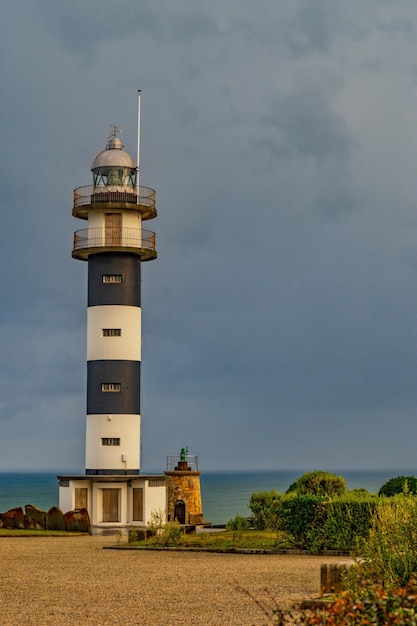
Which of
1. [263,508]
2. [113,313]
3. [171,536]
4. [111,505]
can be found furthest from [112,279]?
[171,536]

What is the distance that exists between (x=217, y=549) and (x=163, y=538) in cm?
252

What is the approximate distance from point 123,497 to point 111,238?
32.5 ft

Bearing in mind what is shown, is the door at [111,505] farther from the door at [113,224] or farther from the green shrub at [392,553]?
the green shrub at [392,553]

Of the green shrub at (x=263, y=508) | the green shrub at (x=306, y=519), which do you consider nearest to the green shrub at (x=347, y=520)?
the green shrub at (x=306, y=519)

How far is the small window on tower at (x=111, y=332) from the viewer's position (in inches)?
1555

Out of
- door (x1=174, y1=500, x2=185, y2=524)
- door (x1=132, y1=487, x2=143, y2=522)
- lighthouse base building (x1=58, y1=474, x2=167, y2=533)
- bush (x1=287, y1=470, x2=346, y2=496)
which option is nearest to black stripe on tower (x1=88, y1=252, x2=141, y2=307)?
lighthouse base building (x1=58, y1=474, x2=167, y2=533)

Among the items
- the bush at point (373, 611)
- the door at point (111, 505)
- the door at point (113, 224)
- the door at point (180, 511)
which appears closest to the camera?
the bush at point (373, 611)

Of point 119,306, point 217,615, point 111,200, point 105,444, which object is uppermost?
point 111,200

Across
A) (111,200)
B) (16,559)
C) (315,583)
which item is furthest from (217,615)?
(111,200)

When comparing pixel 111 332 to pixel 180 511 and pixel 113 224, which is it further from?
pixel 180 511

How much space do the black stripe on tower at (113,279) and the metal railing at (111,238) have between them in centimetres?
42

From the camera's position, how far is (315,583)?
18609 millimetres

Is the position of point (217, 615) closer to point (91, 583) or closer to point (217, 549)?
point (91, 583)

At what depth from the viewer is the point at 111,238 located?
1583 inches
